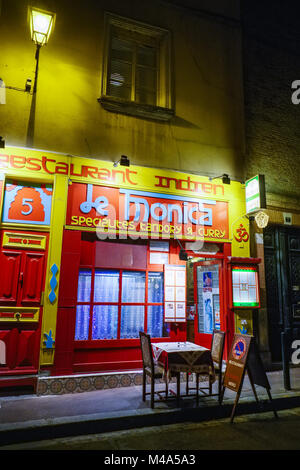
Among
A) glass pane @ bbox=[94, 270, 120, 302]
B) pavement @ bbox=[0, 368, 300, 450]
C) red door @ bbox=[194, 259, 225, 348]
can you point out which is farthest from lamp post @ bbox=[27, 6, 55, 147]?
red door @ bbox=[194, 259, 225, 348]

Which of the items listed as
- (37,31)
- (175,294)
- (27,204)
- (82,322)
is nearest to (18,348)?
(82,322)

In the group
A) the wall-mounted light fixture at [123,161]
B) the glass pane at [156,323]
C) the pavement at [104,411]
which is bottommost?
the pavement at [104,411]

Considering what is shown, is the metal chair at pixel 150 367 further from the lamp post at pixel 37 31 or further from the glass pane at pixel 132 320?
the lamp post at pixel 37 31

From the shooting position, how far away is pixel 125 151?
7258mm

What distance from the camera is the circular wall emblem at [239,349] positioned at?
513 centimetres

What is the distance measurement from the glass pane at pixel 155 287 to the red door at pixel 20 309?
223 centimetres

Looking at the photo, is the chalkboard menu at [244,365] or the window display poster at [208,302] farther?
the window display poster at [208,302]

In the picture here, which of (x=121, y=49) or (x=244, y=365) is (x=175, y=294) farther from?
(x=121, y=49)

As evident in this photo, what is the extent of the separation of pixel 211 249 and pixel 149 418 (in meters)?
4.00

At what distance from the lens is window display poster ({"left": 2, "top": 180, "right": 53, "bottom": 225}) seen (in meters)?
6.25

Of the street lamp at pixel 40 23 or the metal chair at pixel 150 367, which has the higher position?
the street lamp at pixel 40 23

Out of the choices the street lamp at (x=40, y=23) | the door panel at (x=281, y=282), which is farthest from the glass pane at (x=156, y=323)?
the street lamp at (x=40, y=23)

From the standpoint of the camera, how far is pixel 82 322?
6.45 meters
